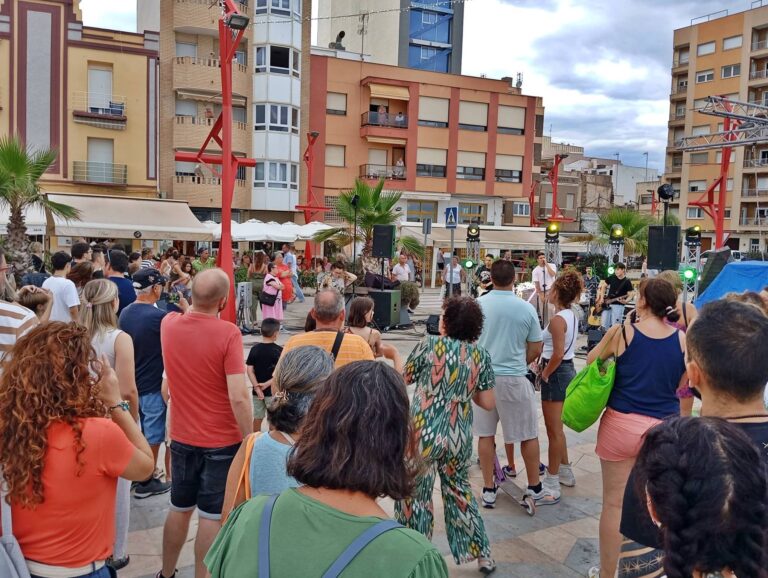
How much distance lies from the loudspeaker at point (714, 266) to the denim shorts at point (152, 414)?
14.8m

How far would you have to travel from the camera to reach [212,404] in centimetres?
347

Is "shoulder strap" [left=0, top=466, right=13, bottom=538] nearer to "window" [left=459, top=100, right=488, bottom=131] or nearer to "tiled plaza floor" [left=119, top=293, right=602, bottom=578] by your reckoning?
"tiled plaza floor" [left=119, top=293, right=602, bottom=578]

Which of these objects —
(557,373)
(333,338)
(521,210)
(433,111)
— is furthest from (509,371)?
(521,210)

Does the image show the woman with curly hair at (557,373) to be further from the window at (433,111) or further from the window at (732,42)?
the window at (732,42)

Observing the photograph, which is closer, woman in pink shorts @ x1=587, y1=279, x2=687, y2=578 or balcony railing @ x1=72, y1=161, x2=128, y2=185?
woman in pink shorts @ x1=587, y1=279, x2=687, y2=578

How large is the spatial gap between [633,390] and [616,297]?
31.3 ft

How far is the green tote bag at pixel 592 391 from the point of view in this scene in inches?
141

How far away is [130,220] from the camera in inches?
797

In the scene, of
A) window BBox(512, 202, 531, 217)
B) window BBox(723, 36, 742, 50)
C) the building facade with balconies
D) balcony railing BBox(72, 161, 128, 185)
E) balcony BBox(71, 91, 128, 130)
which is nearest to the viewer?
the building facade with balconies

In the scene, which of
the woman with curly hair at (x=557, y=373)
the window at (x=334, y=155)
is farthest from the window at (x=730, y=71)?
the woman with curly hair at (x=557, y=373)

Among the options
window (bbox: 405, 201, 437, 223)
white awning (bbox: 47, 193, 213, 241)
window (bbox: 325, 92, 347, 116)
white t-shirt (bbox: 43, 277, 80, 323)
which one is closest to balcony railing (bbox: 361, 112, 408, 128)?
window (bbox: 325, 92, 347, 116)

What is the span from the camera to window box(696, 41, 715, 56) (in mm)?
53969

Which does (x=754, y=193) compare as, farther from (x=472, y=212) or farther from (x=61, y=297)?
(x=61, y=297)

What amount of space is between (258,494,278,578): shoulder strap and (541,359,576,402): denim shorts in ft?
13.3
